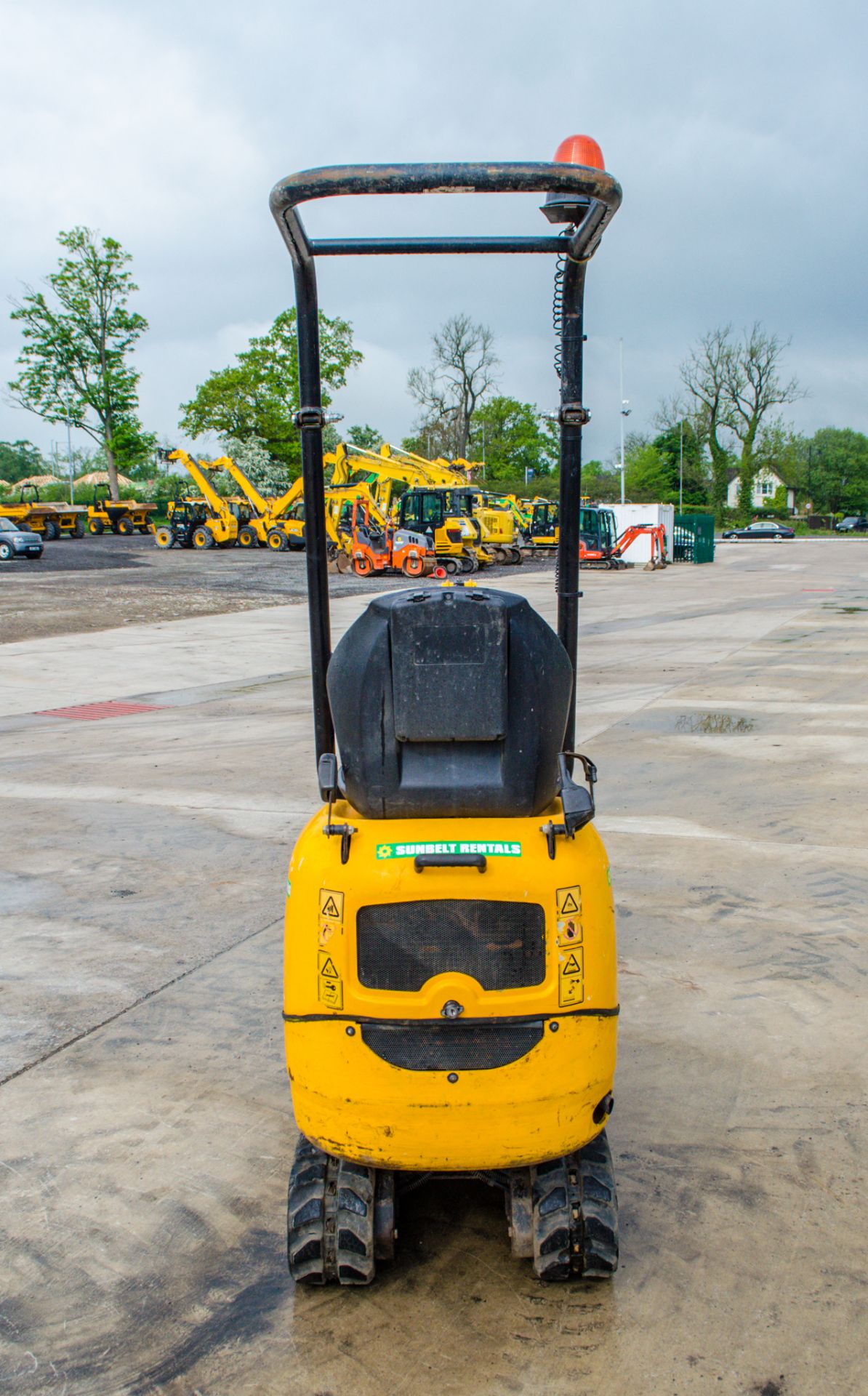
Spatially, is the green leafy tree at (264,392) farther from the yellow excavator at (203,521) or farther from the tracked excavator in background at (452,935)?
the tracked excavator in background at (452,935)

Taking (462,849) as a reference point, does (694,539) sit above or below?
below

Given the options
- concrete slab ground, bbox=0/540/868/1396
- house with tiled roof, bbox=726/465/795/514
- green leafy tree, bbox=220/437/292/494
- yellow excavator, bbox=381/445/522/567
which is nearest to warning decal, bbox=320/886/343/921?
concrete slab ground, bbox=0/540/868/1396

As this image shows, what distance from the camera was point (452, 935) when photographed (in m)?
2.40

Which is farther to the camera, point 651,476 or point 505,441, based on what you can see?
point 505,441

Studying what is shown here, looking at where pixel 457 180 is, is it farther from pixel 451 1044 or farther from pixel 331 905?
pixel 451 1044

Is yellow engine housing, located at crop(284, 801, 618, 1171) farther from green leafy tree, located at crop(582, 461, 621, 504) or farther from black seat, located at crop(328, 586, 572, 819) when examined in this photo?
green leafy tree, located at crop(582, 461, 621, 504)

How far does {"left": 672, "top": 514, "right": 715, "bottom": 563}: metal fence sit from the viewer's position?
43062 mm

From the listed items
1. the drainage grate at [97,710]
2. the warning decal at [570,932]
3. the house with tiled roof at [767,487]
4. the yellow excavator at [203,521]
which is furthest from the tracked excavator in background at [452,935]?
the house with tiled roof at [767,487]

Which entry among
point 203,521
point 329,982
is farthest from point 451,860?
point 203,521

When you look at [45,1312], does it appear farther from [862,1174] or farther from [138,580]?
[138,580]

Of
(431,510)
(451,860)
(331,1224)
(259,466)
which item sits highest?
(259,466)

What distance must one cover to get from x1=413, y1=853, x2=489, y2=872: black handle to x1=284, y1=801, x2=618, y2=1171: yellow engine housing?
0.07 feet

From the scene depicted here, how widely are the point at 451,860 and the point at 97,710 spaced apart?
938cm

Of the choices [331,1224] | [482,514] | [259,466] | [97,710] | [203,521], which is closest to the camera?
[331,1224]
